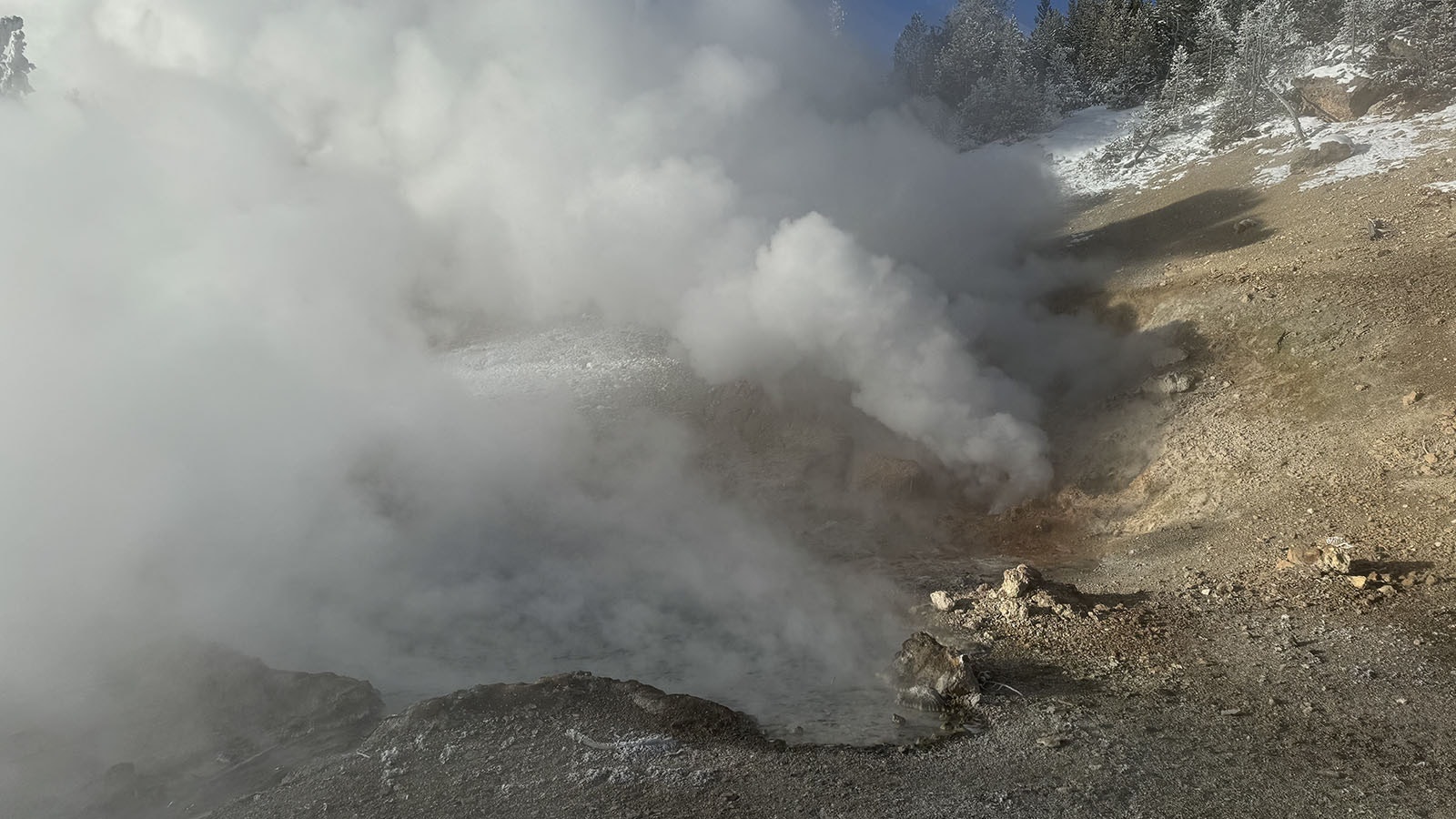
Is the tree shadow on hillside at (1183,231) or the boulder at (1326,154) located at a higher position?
the boulder at (1326,154)

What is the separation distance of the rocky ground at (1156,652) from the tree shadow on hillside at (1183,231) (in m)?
2.71

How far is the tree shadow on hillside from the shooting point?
13.1 m

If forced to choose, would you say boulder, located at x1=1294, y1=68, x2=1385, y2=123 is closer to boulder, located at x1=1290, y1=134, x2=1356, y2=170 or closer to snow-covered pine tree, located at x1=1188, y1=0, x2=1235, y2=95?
boulder, located at x1=1290, y1=134, x2=1356, y2=170

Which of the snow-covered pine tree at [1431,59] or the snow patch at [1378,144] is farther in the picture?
the snow-covered pine tree at [1431,59]

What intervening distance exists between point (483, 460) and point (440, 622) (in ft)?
12.7

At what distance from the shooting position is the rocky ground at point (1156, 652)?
3.98 metres

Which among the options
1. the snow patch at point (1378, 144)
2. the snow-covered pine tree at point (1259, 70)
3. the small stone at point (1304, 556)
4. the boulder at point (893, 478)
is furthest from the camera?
the snow-covered pine tree at point (1259, 70)

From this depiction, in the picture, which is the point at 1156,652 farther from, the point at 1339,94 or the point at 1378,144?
the point at 1339,94

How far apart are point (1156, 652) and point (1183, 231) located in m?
11.5

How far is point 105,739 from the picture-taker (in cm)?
489

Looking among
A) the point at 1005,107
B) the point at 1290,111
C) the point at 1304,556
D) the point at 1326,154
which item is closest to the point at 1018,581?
the point at 1304,556

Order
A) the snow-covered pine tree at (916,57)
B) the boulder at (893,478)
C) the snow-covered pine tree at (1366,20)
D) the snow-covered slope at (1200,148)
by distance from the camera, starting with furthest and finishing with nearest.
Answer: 1. the snow-covered pine tree at (916,57)
2. the snow-covered pine tree at (1366,20)
3. the snow-covered slope at (1200,148)
4. the boulder at (893,478)

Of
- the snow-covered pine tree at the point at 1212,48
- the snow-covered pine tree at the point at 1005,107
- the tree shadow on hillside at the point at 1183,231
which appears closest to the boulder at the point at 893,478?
the tree shadow on hillside at the point at 1183,231

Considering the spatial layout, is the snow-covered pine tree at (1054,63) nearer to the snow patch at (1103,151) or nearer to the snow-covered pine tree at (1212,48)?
the snow patch at (1103,151)
